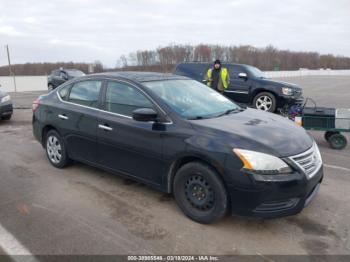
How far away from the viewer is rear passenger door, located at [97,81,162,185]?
3873mm

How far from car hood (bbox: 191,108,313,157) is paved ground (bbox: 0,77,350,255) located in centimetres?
89

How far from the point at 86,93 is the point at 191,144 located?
2.19 m

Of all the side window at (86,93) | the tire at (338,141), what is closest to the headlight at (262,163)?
the side window at (86,93)

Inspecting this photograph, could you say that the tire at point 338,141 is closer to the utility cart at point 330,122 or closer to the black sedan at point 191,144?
the utility cart at point 330,122

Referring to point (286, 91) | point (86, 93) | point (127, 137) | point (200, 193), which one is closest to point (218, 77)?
point (286, 91)

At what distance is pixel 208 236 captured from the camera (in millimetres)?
3309

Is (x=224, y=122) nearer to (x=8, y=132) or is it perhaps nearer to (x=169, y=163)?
(x=169, y=163)

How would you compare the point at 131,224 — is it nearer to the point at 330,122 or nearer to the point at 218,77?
the point at 330,122

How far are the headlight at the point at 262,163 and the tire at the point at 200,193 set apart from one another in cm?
36

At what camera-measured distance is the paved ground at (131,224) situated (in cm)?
312

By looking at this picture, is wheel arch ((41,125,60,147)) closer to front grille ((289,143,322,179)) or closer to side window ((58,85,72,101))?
side window ((58,85,72,101))

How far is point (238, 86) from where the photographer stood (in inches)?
437

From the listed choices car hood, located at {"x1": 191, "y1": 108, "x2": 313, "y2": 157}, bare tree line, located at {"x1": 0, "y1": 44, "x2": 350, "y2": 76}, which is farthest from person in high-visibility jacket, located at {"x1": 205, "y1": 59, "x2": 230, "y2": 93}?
bare tree line, located at {"x1": 0, "y1": 44, "x2": 350, "y2": 76}

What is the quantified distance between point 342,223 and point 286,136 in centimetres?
117
